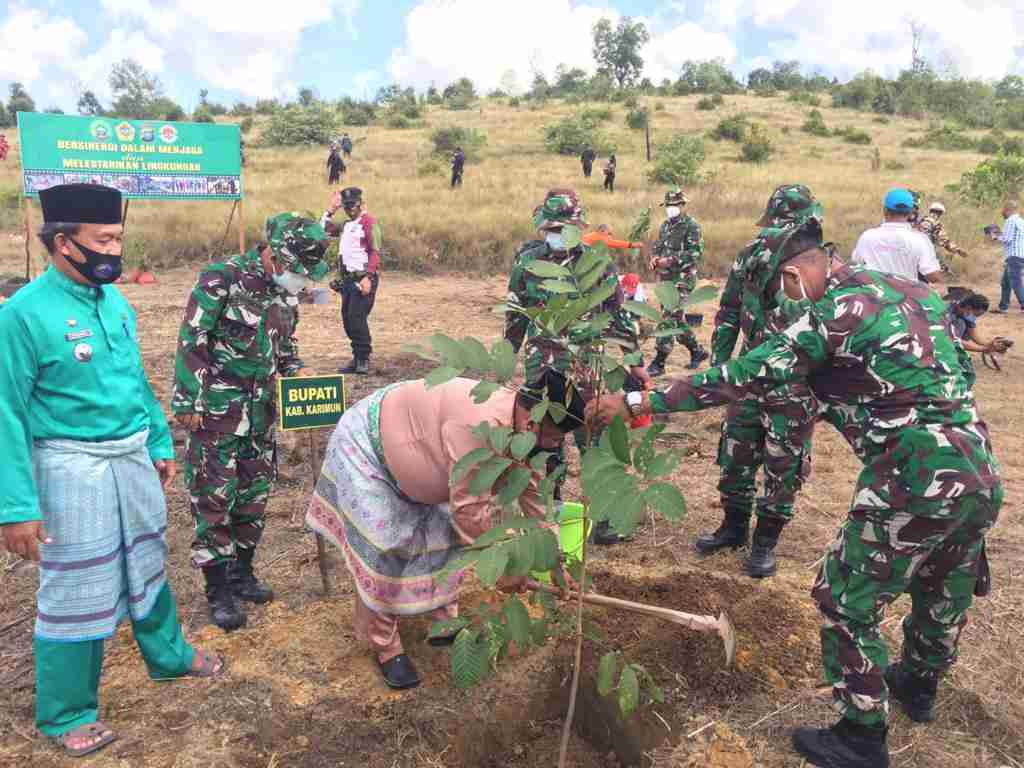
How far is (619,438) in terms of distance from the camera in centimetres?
171

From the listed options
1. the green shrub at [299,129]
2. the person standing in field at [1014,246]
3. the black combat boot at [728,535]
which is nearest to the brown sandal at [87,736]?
the black combat boot at [728,535]

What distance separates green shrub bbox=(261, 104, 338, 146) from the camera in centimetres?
2952

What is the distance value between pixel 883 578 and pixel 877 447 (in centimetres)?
39

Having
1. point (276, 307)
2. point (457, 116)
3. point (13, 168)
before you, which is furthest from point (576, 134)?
point (276, 307)

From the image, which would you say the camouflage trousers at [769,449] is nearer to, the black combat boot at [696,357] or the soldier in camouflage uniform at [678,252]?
the soldier in camouflage uniform at [678,252]

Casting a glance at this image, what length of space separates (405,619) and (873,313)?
2.17 metres

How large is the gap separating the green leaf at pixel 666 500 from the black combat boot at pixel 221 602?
7.28 feet

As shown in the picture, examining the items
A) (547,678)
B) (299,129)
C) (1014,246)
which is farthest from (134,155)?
(299,129)

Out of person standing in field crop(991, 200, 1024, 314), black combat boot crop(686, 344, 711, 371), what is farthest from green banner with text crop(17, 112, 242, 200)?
person standing in field crop(991, 200, 1024, 314)

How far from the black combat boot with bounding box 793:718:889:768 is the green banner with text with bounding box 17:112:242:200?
774cm

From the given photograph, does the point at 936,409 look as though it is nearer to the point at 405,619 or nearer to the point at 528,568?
the point at 528,568

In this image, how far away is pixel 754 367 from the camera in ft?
7.32

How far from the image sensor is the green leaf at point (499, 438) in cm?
184

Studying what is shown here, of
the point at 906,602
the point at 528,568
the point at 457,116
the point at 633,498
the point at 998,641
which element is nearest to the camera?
the point at 633,498
